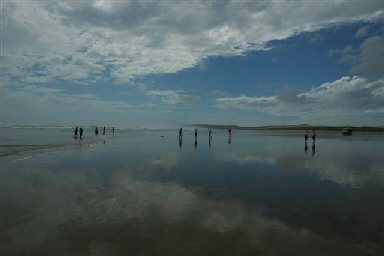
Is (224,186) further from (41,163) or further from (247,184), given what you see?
(41,163)

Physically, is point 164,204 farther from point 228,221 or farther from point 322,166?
point 322,166

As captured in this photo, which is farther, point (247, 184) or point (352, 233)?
point (247, 184)

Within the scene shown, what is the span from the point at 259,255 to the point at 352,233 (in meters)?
3.34

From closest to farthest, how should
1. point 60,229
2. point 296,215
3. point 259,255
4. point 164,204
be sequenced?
point 259,255 → point 60,229 → point 296,215 → point 164,204

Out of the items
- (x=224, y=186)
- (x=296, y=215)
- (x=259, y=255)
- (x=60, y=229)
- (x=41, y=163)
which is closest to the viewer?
(x=259, y=255)

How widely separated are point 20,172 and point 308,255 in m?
16.7

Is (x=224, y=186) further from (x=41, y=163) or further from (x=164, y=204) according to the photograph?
(x=41, y=163)

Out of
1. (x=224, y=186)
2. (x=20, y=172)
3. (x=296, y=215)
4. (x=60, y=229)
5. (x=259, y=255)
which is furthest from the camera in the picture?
(x=20, y=172)

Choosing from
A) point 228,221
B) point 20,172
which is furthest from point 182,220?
point 20,172

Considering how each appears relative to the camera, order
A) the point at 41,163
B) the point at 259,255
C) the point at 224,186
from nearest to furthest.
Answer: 1. the point at 259,255
2. the point at 224,186
3. the point at 41,163

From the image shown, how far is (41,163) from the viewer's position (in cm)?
2306

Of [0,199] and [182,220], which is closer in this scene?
[182,220]

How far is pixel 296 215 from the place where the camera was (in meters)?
11.0

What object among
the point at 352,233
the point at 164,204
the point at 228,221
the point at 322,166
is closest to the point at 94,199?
the point at 164,204
